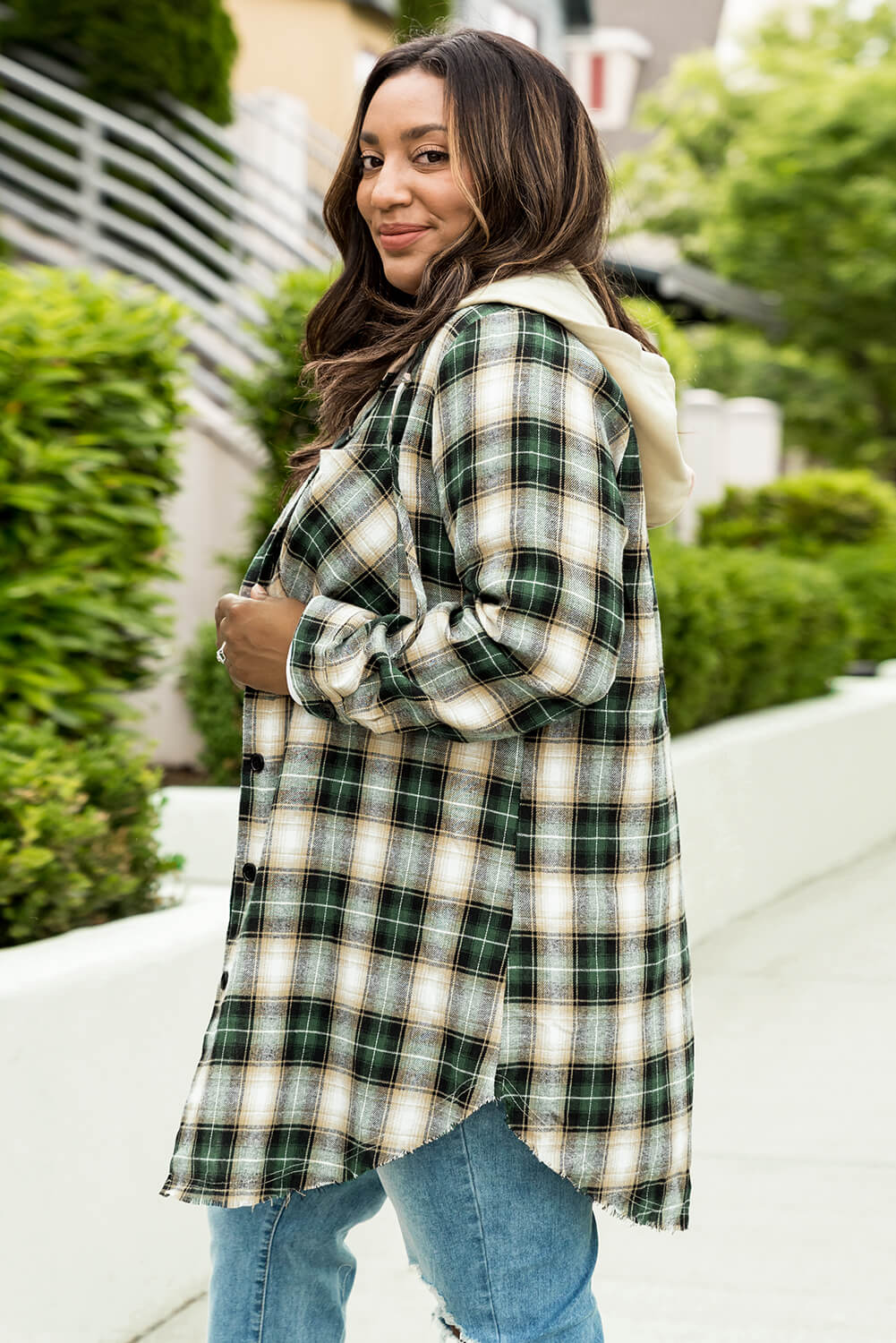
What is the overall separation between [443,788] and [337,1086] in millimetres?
354

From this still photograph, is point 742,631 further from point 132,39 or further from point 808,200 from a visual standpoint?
point 808,200

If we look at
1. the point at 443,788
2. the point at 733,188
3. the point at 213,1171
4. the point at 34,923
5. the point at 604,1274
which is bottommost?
the point at 733,188

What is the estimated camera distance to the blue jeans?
1.67 metres

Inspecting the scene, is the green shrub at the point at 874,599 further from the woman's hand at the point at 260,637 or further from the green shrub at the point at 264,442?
the woman's hand at the point at 260,637

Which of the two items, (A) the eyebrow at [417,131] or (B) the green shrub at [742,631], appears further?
(B) the green shrub at [742,631]

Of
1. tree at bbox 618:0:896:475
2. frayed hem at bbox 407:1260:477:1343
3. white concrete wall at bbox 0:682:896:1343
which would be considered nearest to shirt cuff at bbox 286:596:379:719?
frayed hem at bbox 407:1260:477:1343

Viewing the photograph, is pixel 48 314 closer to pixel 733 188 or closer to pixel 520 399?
pixel 520 399

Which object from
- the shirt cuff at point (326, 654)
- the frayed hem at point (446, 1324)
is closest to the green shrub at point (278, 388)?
the shirt cuff at point (326, 654)

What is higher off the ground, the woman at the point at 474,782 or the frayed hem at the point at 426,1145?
the woman at the point at 474,782

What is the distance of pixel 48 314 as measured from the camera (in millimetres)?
3869

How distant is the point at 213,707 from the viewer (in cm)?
519

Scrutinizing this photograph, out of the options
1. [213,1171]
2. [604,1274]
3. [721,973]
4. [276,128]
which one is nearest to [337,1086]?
Result: [213,1171]

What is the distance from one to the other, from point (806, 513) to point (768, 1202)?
880 centimetres

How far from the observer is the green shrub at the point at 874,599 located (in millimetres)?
9828
